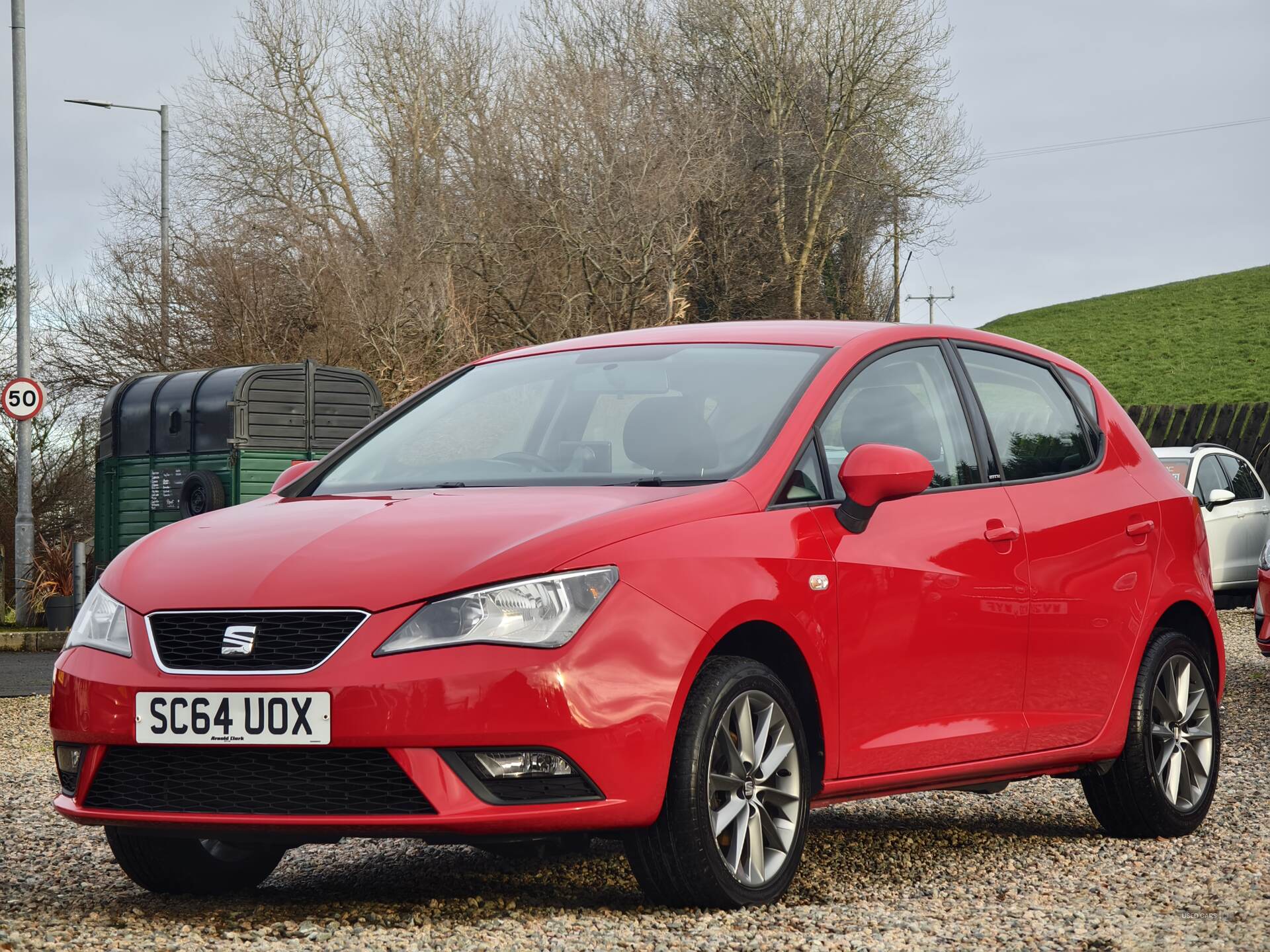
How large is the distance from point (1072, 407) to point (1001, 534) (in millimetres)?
1194

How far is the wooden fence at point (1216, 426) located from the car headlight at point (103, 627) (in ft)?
79.5

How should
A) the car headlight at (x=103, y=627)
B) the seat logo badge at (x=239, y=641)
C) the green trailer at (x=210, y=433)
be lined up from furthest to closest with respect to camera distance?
the green trailer at (x=210, y=433)
the car headlight at (x=103, y=627)
the seat logo badge at (x=239, y=641)

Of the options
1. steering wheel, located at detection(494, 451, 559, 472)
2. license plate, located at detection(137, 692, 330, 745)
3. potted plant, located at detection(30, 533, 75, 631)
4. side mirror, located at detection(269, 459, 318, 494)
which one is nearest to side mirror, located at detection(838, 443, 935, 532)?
steering wheel, located at detection(494, 451, 559, 472)

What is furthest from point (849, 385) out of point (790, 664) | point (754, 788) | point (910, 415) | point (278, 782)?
point (278, 782)

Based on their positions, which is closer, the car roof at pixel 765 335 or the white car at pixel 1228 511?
the car roof at pixel 765 335

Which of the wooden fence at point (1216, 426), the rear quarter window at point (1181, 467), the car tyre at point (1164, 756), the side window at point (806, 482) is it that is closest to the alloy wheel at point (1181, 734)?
the car tyre at point (1164, 756)

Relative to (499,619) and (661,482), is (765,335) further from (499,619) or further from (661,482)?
(499,619)

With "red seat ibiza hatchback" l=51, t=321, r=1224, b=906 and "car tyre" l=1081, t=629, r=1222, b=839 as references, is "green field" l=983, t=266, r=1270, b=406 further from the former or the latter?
"red seat ibiza hatchback" l=51, t=321, r=1224, b=906

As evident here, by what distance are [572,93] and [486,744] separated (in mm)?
30020

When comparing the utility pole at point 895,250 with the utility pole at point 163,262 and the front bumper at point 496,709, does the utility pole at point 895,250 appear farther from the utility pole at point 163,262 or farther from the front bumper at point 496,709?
the front bumper at point 496,709

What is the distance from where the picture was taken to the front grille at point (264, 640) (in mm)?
4289

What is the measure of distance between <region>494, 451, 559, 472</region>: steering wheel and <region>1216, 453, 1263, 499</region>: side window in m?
15.2

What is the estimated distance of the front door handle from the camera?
571 centimetres

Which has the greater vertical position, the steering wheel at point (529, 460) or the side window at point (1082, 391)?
the side window at point (1082, 391)
